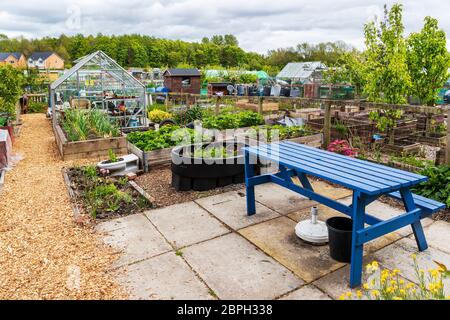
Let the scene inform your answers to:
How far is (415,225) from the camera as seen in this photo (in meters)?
3.51

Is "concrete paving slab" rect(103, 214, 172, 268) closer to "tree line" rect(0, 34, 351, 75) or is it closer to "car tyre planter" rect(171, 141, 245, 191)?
"car tyre planter" rect(171, 141, 245, 191)

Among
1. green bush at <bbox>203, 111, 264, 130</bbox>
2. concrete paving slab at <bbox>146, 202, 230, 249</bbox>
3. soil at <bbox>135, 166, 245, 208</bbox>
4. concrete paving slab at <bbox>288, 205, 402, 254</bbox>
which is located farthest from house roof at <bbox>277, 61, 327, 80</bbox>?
concrete paving slab at <bbox>146, 202, 230, 249</bbox>

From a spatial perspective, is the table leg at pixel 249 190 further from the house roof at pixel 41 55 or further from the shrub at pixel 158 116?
the house roof at pixel 41 55

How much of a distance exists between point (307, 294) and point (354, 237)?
616 millimetres

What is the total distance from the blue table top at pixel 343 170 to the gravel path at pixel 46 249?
6.69 feet

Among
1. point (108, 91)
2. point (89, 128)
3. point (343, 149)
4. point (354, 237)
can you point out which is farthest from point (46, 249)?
point (108, 91)

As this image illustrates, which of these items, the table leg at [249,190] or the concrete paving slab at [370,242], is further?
the table leg at [249,190]

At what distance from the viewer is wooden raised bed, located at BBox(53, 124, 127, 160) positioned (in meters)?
7.44

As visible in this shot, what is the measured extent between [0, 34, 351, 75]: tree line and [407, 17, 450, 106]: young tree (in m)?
42.7

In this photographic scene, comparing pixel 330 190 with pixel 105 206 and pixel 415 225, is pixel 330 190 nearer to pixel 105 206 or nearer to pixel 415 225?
pixel 415 225

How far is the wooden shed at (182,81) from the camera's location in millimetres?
23312

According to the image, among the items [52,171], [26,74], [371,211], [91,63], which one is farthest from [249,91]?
[371,211]

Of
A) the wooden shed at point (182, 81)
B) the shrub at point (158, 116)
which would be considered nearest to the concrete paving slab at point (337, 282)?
the shrub at point (158, 116)

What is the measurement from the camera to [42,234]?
4.14m
